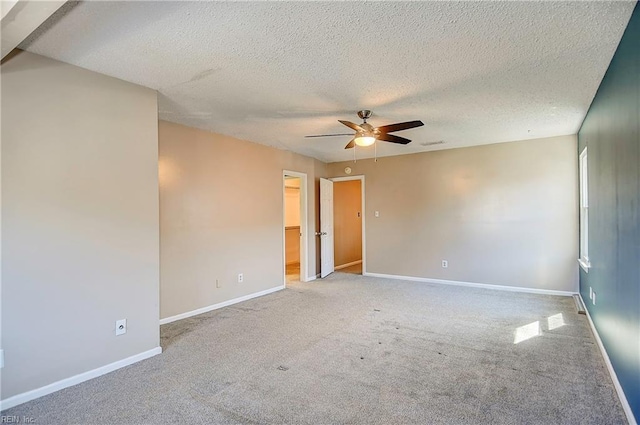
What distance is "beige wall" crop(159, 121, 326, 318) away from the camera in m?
3.85

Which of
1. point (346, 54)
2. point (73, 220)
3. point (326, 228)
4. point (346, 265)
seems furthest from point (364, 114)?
point (346, 265)

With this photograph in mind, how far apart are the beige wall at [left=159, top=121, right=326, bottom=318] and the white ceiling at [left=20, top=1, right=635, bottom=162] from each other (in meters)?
0.63

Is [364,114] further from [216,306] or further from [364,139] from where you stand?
[216,306]

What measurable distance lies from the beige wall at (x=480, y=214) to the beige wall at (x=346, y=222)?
1176 mm

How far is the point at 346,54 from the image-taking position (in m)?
2.32

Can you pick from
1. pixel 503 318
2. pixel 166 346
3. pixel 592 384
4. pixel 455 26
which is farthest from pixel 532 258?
pixel 166 346

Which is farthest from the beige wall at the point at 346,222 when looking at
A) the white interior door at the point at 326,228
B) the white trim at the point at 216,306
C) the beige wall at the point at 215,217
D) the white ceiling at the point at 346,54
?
the white ceiling at the point at 346,54

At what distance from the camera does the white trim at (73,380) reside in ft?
6.96

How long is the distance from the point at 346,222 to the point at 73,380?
6.13 meters

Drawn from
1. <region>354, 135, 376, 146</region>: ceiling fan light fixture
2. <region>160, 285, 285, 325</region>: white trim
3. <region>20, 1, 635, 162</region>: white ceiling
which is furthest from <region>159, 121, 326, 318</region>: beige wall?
<region>354, 135, 376, 146</region>: ceiling fan light fixture

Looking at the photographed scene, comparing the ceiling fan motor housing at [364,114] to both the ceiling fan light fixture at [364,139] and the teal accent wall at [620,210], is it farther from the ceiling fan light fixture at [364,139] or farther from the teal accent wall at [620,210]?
the teal accent wall at [620,210]

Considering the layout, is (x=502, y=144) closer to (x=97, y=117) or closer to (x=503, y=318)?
(x=503, y=318)

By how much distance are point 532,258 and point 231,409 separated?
4834mm

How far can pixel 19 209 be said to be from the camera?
7.14ft
